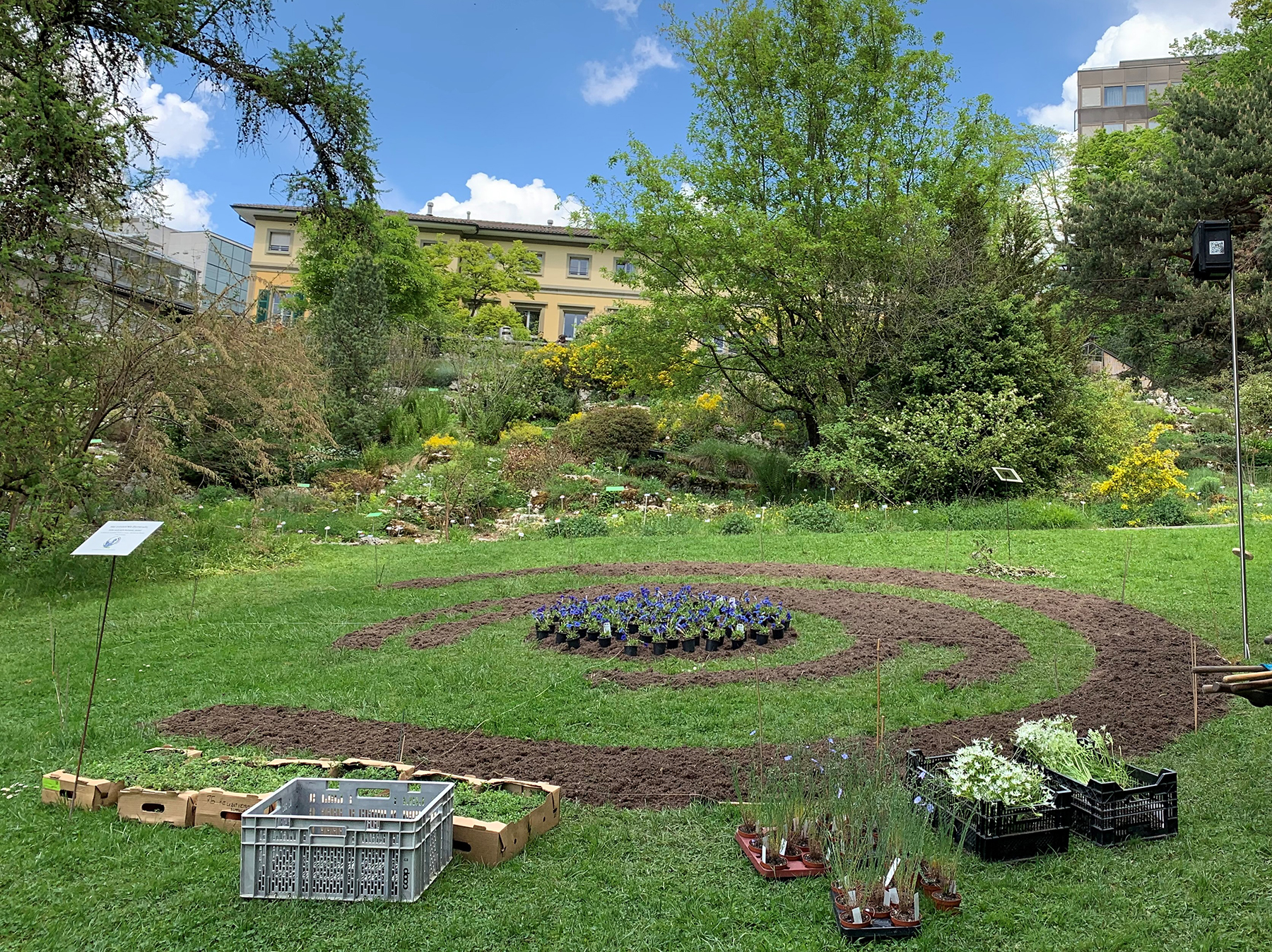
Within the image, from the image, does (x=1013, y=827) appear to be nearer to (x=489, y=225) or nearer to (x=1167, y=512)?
(x=1167, y=512)

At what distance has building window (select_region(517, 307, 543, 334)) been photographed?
44.4 metres

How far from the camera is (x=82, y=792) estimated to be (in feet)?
12.6

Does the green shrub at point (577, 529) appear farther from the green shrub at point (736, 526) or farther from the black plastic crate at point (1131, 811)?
the black plastic crate at point (1131, 811)

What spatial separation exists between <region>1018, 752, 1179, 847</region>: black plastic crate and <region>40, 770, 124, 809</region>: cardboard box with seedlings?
4322mm

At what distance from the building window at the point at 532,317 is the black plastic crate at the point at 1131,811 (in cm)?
4231

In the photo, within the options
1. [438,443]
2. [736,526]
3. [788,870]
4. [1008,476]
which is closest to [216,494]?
[438,443]

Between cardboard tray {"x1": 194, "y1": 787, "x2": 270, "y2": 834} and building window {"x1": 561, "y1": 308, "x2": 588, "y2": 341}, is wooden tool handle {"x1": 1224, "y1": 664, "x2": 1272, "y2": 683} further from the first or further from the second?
building window {"x1": 561, "y1": 308, "x2": 588, "y2": 341}

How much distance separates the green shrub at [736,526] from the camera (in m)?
13.1

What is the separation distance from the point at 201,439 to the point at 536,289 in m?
28.4

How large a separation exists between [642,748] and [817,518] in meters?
9.25

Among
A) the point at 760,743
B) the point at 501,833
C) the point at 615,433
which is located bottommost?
the point at 501,833

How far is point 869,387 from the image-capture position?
52.2 feet

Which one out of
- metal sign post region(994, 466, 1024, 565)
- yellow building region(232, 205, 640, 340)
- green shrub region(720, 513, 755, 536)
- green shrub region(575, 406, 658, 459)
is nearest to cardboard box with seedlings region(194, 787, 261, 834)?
green shrub region(720, 513, 755, 536)

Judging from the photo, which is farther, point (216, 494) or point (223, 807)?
point (216, 494)
